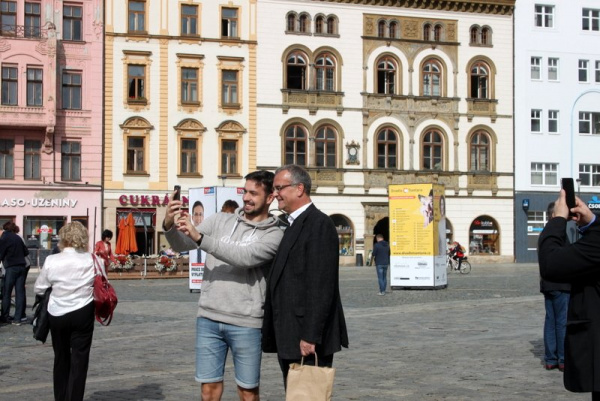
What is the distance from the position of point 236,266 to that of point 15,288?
13.1 metres

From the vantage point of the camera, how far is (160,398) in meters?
10.4

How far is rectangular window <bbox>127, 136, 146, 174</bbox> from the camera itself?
1991 inches

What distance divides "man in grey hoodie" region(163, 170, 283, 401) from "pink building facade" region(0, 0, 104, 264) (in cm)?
3982

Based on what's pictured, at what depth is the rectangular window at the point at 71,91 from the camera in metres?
49.1

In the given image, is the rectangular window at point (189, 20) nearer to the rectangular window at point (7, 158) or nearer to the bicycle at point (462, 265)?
the rectangular window at point (7, 158)

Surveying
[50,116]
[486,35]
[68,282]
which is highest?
[486,35]

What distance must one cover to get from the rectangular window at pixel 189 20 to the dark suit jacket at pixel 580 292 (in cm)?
4684

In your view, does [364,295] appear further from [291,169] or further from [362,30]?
[362,30]

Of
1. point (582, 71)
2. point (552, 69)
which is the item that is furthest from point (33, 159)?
point (582, 71)

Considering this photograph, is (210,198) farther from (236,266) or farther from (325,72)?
(325,72)

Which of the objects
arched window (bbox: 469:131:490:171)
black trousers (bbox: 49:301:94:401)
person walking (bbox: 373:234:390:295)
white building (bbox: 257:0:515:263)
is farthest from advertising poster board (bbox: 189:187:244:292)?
arched window (bbox: 469:131:490:171)

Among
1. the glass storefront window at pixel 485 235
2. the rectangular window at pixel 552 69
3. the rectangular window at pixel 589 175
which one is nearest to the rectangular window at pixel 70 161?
the glass storefront window at pixel 485 235

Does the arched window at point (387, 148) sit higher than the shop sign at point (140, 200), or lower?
higher

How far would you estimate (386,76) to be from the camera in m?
55.2
